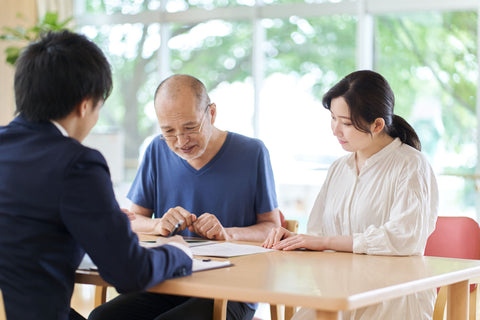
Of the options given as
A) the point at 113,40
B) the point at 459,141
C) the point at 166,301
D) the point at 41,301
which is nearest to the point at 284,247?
the point at 166,301

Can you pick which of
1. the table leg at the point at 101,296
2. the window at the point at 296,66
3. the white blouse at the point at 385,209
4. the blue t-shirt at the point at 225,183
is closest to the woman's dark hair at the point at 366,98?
the white blouse at the point at 385,209

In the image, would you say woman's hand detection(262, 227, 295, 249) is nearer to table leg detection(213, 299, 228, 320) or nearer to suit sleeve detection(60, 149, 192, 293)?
table leg detection(213, 299, 228, 320)

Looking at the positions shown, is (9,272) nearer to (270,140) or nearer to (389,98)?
(389,98)

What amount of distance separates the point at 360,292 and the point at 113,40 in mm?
5758

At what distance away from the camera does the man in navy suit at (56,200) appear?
1.44m

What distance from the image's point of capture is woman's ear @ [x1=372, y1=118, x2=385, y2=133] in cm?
221

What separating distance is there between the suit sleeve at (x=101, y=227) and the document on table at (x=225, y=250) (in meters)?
0.49

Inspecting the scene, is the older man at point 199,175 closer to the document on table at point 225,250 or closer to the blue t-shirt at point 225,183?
the blue t-shirt at point 225,183

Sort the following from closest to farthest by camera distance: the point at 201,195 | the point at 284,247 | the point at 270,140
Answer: the point at 284,247 < the point at 201,195 < the point at 270,140

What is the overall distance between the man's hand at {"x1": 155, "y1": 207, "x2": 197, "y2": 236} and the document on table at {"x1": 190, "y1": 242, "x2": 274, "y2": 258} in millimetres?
146

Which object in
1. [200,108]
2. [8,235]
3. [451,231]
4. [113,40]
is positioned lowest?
[451,231]

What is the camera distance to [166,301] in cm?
231

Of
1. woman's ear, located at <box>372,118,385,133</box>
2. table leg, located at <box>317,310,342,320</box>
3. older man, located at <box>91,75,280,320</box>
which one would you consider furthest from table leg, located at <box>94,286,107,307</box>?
table leg, located at <box>317,310,342,320</box>

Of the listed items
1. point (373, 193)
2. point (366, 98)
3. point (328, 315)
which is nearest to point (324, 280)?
point (328, 315)
